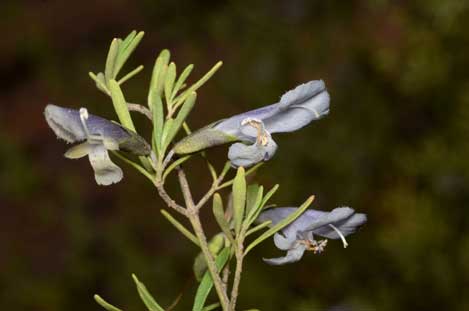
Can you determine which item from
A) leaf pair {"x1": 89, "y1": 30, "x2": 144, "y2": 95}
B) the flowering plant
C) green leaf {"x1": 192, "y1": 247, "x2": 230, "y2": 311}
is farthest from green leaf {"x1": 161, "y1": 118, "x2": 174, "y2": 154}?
green leaf {"x1": 192, "y1": 247, "x2": 230, "y2": 311}

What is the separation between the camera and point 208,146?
123 centimetres

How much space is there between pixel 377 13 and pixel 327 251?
4.06 metres

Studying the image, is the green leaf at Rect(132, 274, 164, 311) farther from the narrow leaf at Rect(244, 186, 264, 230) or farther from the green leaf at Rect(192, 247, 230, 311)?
the narrow leaf at Rect(244, 186, 264, 230)

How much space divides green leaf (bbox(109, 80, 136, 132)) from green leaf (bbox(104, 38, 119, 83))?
0.06 m

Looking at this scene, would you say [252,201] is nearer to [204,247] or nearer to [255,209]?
[255,209]

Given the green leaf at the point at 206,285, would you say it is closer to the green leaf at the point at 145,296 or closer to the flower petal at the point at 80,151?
the green leaf at the point at 145,296

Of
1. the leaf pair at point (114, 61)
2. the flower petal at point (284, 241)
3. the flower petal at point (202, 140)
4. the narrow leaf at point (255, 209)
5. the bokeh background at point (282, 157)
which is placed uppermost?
the leaf pair at point (114, 61)

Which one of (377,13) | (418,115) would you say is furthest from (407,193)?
(377,13)

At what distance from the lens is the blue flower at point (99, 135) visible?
1.18 m

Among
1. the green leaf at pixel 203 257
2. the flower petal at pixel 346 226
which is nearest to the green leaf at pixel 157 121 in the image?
the green leaf at pixel 203 257

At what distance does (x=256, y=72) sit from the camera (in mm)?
6883

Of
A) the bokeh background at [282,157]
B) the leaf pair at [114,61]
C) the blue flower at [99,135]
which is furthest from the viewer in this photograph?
the bokeh background at [282,157]

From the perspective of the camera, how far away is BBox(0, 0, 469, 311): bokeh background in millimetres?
4016

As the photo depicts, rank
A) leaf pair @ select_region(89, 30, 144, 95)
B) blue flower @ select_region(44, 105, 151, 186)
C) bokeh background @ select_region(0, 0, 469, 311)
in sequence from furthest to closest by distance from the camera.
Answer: bokeh background @ select_region(0, 0, 469, 311) → leaf pair @ select_region(89, 30, 144, 95) → blue flower @ select_region(44, 105, 151, 186)
